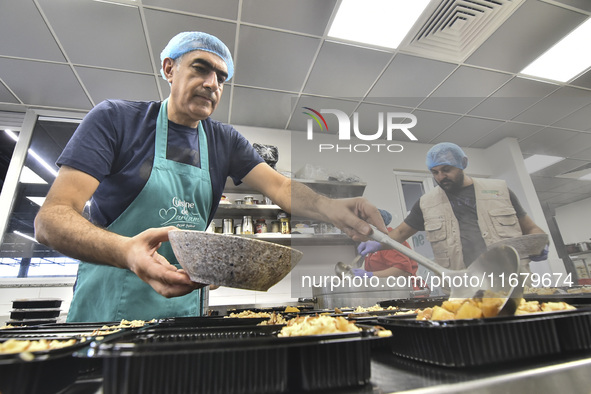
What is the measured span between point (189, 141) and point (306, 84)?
6.16 feet

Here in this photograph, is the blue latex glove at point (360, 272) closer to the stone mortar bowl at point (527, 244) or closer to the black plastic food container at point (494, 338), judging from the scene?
the stone mortar bowl at point (527, 244)

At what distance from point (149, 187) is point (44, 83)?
2497mm

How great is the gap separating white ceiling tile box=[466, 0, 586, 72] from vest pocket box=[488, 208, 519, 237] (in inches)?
80.6

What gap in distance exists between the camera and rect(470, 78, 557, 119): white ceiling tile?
308 cm

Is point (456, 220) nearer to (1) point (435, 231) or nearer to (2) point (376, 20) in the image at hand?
(1) point (435, 231)

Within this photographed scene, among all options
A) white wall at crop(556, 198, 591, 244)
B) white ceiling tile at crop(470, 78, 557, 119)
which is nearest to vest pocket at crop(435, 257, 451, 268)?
white ceiling tile at crop(470, 78, 557, 119)

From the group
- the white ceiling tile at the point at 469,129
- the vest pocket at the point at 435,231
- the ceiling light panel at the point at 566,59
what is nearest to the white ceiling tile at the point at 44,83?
the vest pocket at the point at 435,231

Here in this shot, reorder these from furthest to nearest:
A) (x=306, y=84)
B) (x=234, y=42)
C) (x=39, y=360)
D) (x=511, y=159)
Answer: (x=511, y=159) < (x=306, y=84) < (x=234, y=42) < (x=39, y=360)

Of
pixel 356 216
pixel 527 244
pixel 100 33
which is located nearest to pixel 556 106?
pixel 527 244

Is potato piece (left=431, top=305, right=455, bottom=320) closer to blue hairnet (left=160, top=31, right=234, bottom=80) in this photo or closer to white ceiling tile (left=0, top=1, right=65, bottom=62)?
blue hairnet (left=160, top=31, right=234, bottom=80)

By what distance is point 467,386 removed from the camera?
32cm

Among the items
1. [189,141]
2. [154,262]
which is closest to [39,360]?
[154,262]

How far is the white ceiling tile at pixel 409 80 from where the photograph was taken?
2676 mm

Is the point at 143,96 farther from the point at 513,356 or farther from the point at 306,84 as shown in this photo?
the point at 513,356
